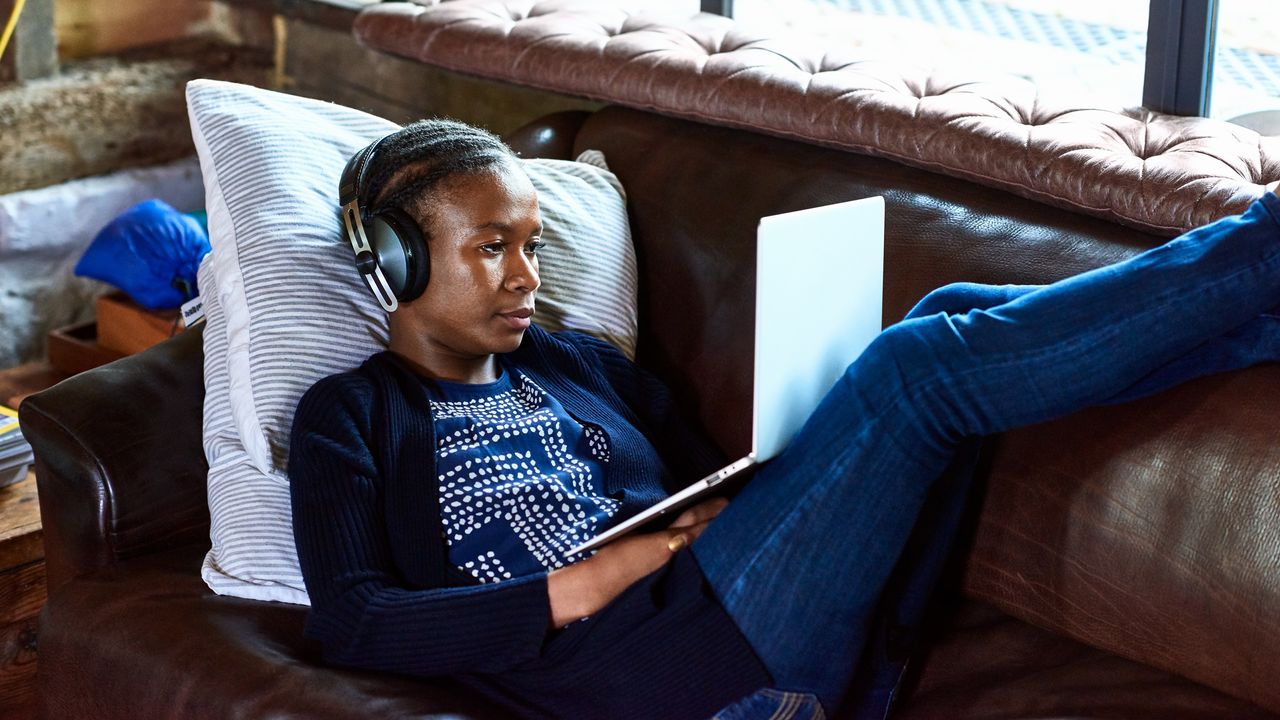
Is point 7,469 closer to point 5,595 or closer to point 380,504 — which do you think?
point 5,595

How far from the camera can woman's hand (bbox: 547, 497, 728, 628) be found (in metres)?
1.30

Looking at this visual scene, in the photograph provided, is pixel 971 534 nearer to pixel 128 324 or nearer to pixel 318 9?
pixel 128 324

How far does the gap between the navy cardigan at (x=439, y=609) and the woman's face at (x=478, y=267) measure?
0.36 feet

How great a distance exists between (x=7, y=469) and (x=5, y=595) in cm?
18

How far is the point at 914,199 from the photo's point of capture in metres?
1.59

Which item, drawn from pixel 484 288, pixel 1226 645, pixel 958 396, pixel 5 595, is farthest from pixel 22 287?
pixel 1226 645

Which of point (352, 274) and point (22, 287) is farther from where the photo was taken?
point (22, 287)

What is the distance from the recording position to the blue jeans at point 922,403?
1207mm

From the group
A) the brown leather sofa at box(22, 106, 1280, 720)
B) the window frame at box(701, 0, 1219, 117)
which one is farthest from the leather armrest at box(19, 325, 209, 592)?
the window frame at box(701, 0, 1219, 117)

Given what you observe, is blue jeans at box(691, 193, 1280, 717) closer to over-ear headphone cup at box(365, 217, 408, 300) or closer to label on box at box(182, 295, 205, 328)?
over-ear headphone cup at box(365, 217, 408, 300)

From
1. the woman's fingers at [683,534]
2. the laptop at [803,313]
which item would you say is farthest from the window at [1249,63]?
the woman's fingers at [683,534]

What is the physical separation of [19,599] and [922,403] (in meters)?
1.18

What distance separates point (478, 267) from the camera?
145 cm

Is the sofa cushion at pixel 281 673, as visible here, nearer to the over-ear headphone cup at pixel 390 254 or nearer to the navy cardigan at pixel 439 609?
the navy cardigan at pixel 439 609
